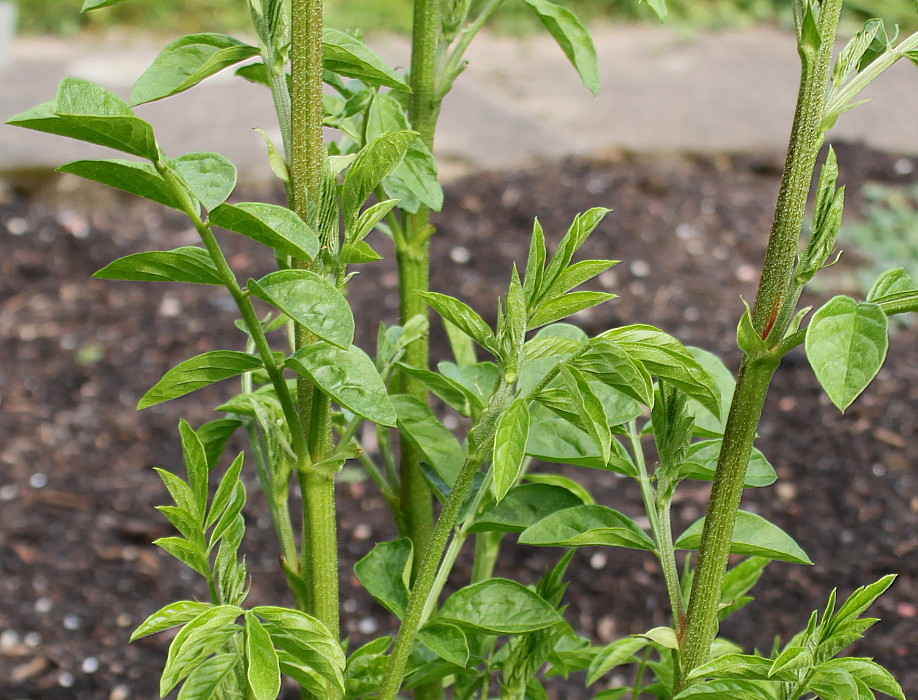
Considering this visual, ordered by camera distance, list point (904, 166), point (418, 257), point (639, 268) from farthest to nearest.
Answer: point (904, 166), point (639, 268), point (418, 257)

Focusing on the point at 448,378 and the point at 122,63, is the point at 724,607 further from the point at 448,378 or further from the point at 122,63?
the point at 122,63

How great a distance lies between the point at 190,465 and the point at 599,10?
4.59 m

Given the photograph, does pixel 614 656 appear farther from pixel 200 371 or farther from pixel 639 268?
pixel 639 268

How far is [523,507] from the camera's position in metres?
0.87

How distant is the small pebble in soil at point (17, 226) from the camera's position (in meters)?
2.99

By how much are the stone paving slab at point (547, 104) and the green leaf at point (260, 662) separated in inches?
105

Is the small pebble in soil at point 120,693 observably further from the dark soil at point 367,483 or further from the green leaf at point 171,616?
the green leaf at point 171,616

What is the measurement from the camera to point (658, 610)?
5.97 ft

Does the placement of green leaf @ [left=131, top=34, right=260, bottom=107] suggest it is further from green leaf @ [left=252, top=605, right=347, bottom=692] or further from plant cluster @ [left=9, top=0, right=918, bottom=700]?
green leaf @ [left=252, top=605, right=347, bottom=692]

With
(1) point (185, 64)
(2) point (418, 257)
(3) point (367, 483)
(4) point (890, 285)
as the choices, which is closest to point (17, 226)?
(3) point (367, 483)

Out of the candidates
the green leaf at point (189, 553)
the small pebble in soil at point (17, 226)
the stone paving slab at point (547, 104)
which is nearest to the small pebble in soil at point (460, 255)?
the stone paving slab at point (547, 104)

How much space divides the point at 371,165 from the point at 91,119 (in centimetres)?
19

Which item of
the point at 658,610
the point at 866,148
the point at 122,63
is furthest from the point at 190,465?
the point at 122,63

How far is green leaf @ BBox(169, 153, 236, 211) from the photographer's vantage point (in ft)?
2.12
